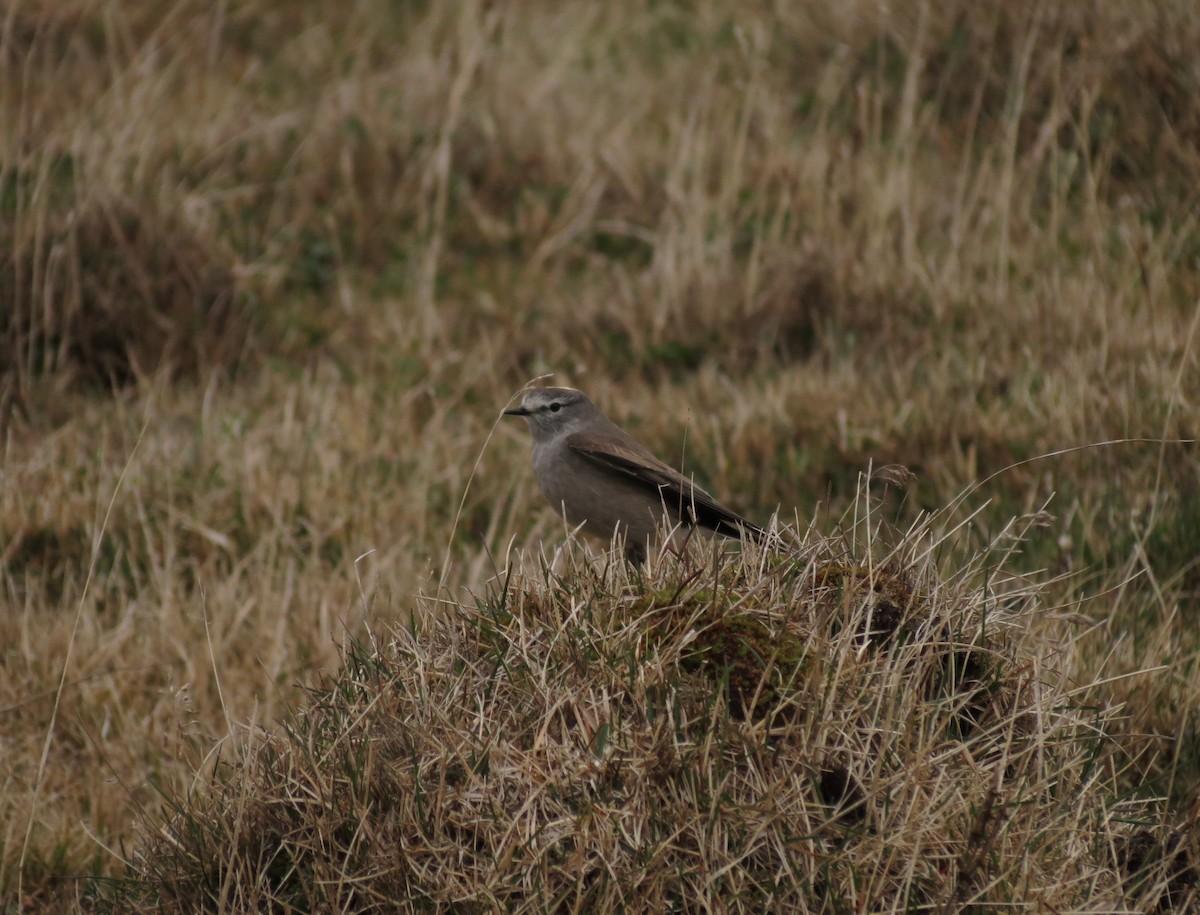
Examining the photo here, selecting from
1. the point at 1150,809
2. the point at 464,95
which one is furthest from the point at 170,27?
the point at 1150,809

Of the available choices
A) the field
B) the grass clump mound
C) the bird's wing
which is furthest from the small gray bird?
the grass clump mound

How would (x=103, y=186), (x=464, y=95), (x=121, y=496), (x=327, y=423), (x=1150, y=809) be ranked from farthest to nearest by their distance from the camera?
(x=464, y=95), (x=103, y=186), (x=327, y=423), (x=121, y=496), (x=1150, y=809)

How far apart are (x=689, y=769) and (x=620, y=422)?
4038 mm

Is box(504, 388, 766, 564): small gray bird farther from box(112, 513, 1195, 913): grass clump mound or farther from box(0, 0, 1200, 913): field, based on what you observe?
box(112, 513, 1195, 913): grass clump mound

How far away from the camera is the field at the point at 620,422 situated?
3.10 metres

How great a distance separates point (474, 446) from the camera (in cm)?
681

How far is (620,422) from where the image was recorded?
22.9ft

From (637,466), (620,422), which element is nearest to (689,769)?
(637,466)

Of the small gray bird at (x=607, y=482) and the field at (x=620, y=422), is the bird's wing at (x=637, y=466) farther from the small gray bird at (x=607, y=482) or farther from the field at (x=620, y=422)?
the field at (x=620, y=422)

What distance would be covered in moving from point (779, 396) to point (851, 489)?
0.67 m

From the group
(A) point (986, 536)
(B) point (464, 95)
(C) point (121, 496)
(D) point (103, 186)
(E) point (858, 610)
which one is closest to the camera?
(E) point (858, 610)

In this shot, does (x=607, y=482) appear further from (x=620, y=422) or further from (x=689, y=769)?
(x=689, y=769)

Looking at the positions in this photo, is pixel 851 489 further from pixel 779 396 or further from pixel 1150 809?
pixel 1150 809

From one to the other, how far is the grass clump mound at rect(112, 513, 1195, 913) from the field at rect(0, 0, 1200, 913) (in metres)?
0.02
